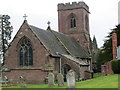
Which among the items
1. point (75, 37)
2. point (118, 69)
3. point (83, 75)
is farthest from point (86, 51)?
point (118, 69)

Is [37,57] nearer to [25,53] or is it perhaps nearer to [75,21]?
[25,53]

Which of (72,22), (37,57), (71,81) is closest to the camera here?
(71,81)

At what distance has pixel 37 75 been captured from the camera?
37.1 meters

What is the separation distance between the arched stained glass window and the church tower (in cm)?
1749

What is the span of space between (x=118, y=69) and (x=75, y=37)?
78.3ft

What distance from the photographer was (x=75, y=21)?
182 feet

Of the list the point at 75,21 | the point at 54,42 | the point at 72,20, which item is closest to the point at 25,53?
the point at 54,42

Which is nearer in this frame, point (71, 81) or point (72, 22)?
point (71, 81)

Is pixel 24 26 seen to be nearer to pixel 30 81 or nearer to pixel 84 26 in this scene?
pixel 30 81

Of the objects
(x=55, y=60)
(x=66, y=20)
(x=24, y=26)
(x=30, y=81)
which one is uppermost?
(x=66, y=20)

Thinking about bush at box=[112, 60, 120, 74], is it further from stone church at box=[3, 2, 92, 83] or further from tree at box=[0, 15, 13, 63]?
tree at box=[0, 15, 13, 63]

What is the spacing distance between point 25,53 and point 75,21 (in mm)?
19190

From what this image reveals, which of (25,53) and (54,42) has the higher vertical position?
(54,42)

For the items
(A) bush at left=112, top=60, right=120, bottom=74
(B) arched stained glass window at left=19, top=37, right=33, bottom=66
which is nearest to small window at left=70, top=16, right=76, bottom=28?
(B) arched stained glass window at left=19, top=37, right=33, bottom=66
